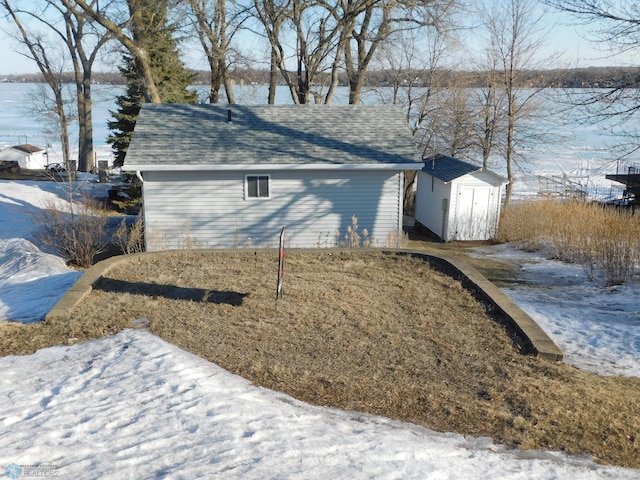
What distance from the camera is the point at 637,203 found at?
975 inches

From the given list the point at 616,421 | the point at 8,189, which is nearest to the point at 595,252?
the point at 616,421

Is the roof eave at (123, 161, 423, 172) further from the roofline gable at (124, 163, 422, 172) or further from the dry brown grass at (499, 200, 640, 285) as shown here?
the dry brown grass at (499, 200, 640, 285)

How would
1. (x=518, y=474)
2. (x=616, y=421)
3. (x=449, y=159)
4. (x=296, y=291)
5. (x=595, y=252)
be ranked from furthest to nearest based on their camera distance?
1. (x=449, y=159)
2. (x=595, y=252)
3. (x=296, y=291)
4. (x=616, y=421)
5. (x=518, y=474)

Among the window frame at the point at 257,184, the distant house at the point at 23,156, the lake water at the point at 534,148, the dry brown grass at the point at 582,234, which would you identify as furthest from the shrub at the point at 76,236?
the distant house at the point at 23,156

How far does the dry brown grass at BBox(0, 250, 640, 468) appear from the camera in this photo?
5391mm

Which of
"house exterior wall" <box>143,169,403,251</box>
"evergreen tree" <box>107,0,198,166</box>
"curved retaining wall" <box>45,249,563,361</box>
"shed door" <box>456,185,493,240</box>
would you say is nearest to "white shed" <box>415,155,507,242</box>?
"shed door" <box>456,185,493,240</box>

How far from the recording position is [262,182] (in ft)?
52.7

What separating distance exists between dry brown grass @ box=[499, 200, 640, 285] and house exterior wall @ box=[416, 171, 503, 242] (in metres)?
0.72

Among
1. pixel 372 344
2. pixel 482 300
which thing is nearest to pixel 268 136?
pixel 482 300

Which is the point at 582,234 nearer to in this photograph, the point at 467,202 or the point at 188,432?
the point at 467,202

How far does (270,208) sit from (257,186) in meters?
0.67

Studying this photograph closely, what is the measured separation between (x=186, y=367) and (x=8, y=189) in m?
21.6

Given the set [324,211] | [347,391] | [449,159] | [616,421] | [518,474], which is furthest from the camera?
[449,159]

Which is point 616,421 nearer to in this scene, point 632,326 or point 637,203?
point 632,326
